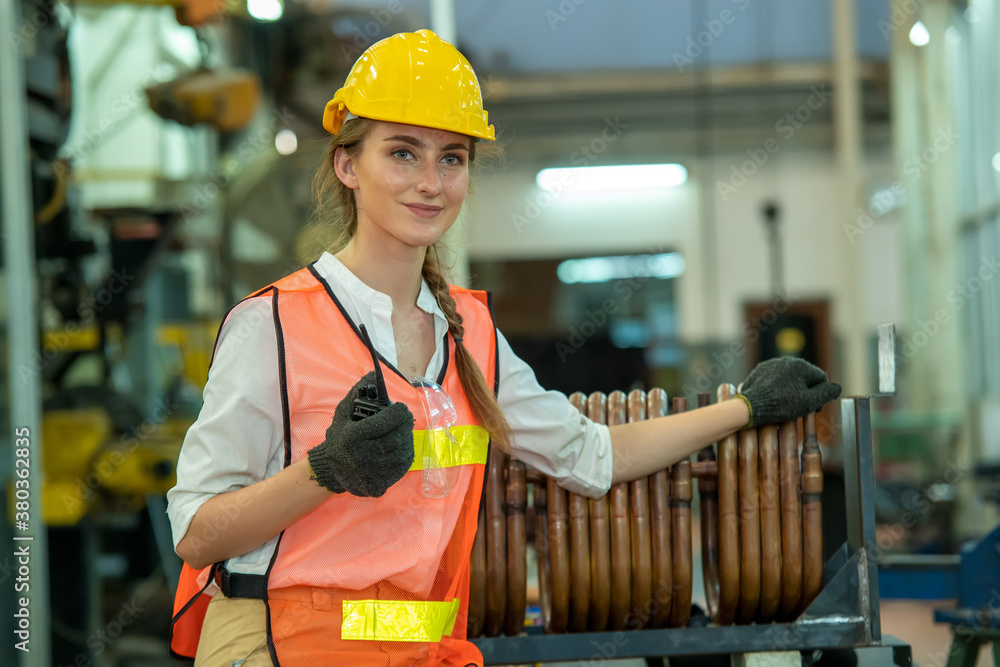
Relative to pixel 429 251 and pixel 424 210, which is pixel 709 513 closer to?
pixel 429 251

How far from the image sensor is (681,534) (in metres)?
1.93

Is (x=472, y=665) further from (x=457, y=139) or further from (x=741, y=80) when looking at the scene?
(x=741, y=80)

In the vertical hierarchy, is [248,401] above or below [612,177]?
below

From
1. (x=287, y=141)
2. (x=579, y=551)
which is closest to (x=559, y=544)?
(x=579, y=551)

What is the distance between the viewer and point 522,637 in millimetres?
1928

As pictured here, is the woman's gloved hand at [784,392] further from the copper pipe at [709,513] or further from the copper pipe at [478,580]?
the copper pipe at [478,580]

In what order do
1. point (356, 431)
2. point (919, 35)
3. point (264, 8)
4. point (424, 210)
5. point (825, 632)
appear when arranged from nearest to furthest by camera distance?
point (356, 431) < point (424, 210) < point (825, 632) < point (264, 8) < point (919, 35)

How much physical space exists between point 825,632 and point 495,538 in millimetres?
734

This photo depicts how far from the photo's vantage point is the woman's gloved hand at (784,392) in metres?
1.82

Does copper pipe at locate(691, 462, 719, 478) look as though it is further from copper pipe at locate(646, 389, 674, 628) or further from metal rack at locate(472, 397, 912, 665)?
metal rack at locate(472, 397, 912, 665)

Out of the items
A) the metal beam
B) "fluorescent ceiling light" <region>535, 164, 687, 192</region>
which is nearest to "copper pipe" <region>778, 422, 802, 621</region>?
the metal beam

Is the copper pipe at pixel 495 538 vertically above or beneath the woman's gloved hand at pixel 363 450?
beneath

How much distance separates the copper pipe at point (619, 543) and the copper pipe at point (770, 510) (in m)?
0.29

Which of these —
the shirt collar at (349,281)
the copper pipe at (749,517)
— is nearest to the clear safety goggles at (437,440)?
the shirt collar at (349,281)
